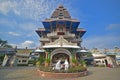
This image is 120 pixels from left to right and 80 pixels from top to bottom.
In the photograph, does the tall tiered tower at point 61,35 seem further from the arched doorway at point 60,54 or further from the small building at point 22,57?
the small building at point 22,57

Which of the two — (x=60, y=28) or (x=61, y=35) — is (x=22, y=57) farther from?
(x=61, y=35)

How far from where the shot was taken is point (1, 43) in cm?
4988

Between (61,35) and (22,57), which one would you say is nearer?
(61,35)

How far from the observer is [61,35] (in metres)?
28.7

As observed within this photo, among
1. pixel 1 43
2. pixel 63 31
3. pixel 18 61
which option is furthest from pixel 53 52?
pixel 1 43

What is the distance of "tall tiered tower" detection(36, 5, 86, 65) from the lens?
70.0 ft

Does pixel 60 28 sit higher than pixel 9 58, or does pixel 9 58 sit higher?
pixel 60 28

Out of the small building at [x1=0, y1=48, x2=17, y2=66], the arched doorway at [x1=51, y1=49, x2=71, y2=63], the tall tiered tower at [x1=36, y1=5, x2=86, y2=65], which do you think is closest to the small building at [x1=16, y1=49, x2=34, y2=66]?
the small building at [x1=0, y1=48, x2=17, y2=66]

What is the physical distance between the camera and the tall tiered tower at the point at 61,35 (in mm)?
21328

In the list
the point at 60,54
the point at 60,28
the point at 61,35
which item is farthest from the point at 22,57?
the point at 60,54

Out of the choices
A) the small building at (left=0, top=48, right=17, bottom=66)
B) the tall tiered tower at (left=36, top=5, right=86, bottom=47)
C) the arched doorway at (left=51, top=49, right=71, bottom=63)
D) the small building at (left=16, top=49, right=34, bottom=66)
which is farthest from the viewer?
the small building at (left=16, top=49, right=34, bottom=66)

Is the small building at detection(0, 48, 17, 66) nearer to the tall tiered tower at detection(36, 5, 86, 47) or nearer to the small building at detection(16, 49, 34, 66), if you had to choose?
the small building at detection(16, 49, 34, 66)

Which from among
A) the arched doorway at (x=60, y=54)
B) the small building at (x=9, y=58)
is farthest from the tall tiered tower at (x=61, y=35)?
the small building at (x=9, y=58)

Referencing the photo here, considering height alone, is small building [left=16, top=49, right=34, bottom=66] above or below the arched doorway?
above
